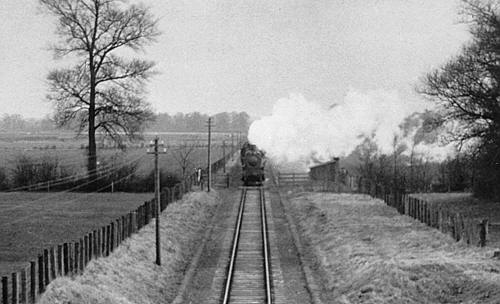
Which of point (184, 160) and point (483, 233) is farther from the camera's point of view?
point (184, 160)

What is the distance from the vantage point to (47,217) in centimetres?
4000

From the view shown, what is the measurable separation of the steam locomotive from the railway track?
13372 millimetres

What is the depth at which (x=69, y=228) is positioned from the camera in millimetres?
35094

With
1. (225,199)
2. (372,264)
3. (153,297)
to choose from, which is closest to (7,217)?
(225,199)

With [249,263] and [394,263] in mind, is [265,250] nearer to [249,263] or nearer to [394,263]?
[249,263]

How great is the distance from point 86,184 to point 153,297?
1413 inches

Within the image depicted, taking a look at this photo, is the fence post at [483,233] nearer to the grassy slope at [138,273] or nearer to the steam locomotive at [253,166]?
the grassy slope at [138,273]

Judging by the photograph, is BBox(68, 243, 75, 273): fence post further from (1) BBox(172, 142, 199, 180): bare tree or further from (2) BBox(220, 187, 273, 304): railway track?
(1) BBox(172, 142, 199, 180): bare tree

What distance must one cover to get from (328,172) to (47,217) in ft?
100

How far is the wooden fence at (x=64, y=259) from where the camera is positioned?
16.9 meters

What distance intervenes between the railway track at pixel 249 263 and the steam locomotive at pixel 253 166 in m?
13.4

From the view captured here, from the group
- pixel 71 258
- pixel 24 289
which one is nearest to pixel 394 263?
pixel 71 258

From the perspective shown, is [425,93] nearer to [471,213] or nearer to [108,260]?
[471,213]

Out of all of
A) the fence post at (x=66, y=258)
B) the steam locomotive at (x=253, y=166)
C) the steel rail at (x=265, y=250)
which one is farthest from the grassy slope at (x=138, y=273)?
the steam locomotive at (x=253, y=166)
